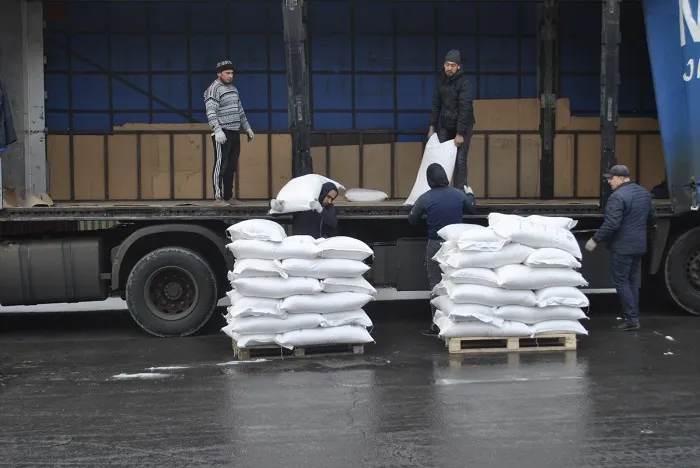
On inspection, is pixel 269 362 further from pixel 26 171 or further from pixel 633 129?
pixel 633 129

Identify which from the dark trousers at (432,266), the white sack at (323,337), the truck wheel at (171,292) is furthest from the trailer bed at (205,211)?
the white sack at (323,337)

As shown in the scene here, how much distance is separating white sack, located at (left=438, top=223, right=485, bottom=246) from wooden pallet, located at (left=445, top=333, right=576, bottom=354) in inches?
38.9

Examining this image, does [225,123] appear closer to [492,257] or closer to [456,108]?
[456,108]

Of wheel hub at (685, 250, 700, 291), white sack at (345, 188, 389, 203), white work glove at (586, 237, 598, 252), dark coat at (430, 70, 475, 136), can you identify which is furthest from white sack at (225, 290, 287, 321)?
wheel hub at (685, 250, 700, 291)

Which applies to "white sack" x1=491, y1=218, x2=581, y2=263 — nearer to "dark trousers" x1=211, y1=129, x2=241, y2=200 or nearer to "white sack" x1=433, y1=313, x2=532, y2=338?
"white sack" x1=433, y1=313, x2=532, y2=338

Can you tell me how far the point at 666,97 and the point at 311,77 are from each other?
450 centimetres

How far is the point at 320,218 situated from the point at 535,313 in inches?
96.4

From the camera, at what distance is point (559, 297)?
9.75m

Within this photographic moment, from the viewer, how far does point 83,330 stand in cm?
1155

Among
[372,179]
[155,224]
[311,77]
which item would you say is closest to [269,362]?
[155,224]

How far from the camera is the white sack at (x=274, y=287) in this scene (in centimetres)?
943

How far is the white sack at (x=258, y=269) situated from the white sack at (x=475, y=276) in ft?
5.41

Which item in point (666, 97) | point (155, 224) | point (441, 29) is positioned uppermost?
point (441, 29)

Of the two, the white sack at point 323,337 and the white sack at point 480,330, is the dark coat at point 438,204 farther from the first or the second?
the white sack at point 323,337
